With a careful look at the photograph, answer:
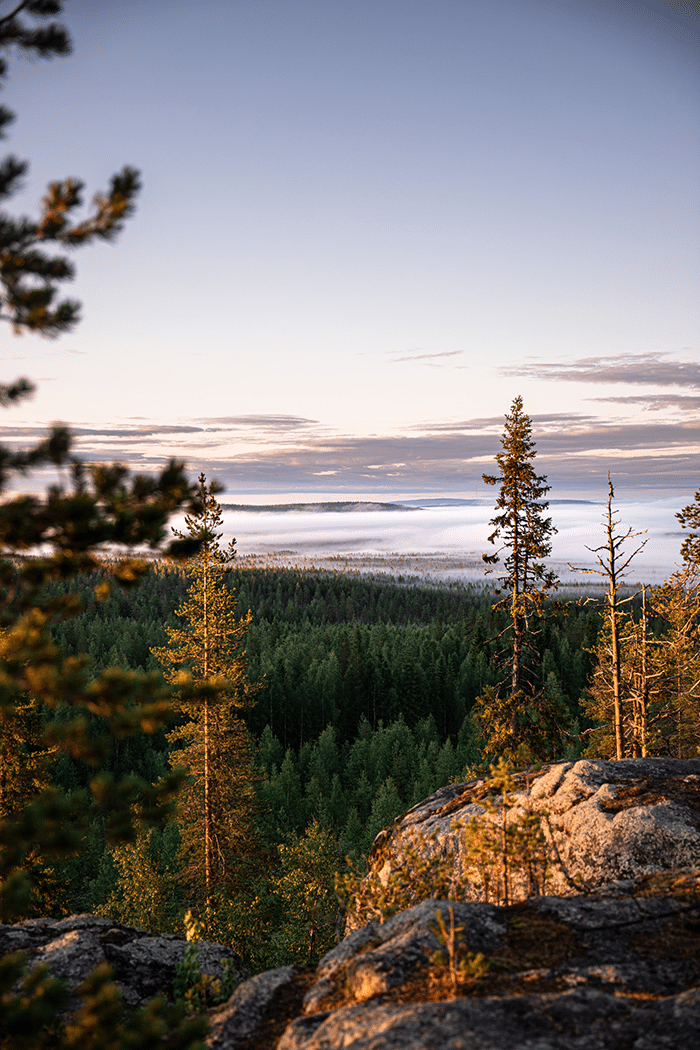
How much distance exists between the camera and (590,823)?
33.0ft

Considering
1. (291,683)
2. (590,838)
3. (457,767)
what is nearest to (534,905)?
(590,838)

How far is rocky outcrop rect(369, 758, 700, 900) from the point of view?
30.3ft

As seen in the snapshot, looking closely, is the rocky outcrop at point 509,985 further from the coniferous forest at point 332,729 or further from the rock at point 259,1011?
the coniferous forest at point 332,729

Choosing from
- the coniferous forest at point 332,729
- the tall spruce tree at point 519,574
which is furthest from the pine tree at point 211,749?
the tall spruce tree at point 519,574

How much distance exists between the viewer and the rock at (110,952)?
25.2 ft

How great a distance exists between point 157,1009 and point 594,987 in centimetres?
390

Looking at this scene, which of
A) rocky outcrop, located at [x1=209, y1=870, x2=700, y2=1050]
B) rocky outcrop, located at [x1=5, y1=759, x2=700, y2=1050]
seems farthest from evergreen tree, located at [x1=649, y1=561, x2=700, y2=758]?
rocky outcrop, located at [x1=209, y1=870, x2=700, y2=1050]

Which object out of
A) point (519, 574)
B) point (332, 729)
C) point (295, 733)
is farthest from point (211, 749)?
point (295, 733)

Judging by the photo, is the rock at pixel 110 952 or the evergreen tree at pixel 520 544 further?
the evergreen tree at pixel 520 544

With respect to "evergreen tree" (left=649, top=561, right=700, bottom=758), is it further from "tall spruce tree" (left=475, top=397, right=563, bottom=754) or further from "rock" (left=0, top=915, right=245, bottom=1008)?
"rock" (left=0, top=915, right=245, bottom=1008)

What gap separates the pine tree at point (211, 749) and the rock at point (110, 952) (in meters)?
11.7

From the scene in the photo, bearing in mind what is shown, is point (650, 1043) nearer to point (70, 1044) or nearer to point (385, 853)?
point (70, 1044)

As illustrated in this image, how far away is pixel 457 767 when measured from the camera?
61688 millimetres

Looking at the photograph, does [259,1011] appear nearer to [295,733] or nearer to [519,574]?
[519,574]
